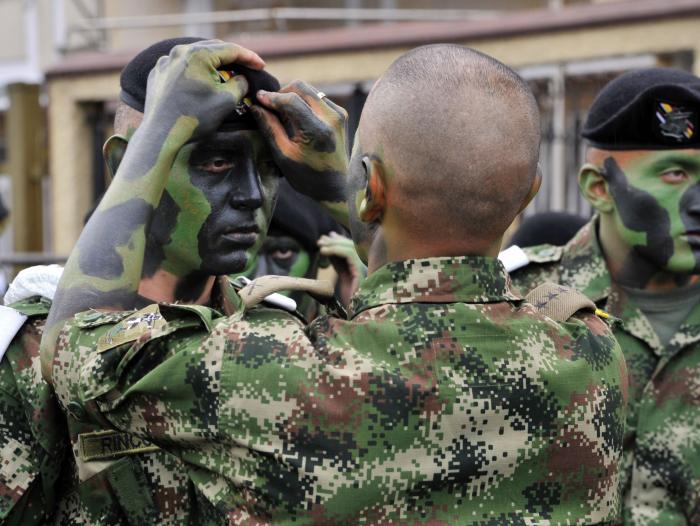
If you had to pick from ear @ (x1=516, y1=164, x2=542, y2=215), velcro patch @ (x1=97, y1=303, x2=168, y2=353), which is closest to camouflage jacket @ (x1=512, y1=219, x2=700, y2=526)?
ear @ (x1=516, y1=164, x2=542, y2=215)

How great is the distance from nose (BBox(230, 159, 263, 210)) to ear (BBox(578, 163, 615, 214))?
1771mm

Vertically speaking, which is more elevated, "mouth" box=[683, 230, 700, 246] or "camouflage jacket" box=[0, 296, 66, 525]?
"mouth" box=[683, 230, 700, 246]

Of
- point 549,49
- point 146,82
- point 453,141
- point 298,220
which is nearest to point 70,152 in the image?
point 549,49

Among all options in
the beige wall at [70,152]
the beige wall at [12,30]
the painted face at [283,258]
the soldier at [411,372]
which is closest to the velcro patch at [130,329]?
the soldier at [411,372]

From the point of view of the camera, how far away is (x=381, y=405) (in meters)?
2.10

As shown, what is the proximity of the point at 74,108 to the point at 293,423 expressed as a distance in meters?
9.09

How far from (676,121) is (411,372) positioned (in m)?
2.29

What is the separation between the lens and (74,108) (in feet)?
35.0

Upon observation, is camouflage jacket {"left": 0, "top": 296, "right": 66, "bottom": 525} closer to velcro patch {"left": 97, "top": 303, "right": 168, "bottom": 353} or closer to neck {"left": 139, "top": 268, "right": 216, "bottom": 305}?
neck {"left": 139, "top": 268, "right": 216, "bottom": 305}

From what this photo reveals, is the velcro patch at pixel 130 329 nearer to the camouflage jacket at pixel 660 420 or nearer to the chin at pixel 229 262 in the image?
the chin at pixel 229 262

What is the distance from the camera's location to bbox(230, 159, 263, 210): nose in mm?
2865

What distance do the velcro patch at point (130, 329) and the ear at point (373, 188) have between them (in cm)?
44

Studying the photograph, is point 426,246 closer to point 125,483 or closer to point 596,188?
point 125,483

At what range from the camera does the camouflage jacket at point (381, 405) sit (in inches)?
82.5
